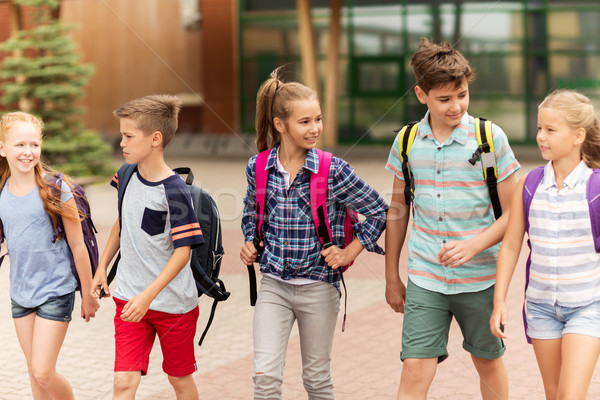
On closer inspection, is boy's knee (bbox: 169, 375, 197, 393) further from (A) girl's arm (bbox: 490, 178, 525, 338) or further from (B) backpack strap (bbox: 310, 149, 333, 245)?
(A) girl's arm (bbox: 490, 178, 525, 338)

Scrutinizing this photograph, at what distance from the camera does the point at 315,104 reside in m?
3.68

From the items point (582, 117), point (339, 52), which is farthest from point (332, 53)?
point (582, 117)

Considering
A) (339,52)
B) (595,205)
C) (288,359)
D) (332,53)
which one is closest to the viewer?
(595,205)

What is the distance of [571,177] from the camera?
3195 millimetres

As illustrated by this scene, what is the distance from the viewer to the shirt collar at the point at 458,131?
11.6 ft

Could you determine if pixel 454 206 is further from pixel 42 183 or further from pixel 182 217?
pixel 42 183

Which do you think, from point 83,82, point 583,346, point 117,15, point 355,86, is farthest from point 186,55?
point 583,346

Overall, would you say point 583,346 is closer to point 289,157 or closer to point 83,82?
point 289,157

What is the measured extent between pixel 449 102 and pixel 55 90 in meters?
12.9

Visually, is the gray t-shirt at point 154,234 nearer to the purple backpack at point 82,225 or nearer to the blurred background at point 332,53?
the purple backpack at point 82,225

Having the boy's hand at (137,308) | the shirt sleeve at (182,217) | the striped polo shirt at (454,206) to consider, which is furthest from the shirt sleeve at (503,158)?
the boy's hand at (137,308)

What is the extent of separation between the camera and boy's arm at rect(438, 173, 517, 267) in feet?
11.1

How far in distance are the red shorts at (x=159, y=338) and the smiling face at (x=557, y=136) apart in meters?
1.70

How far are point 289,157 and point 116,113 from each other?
794 millimetres
